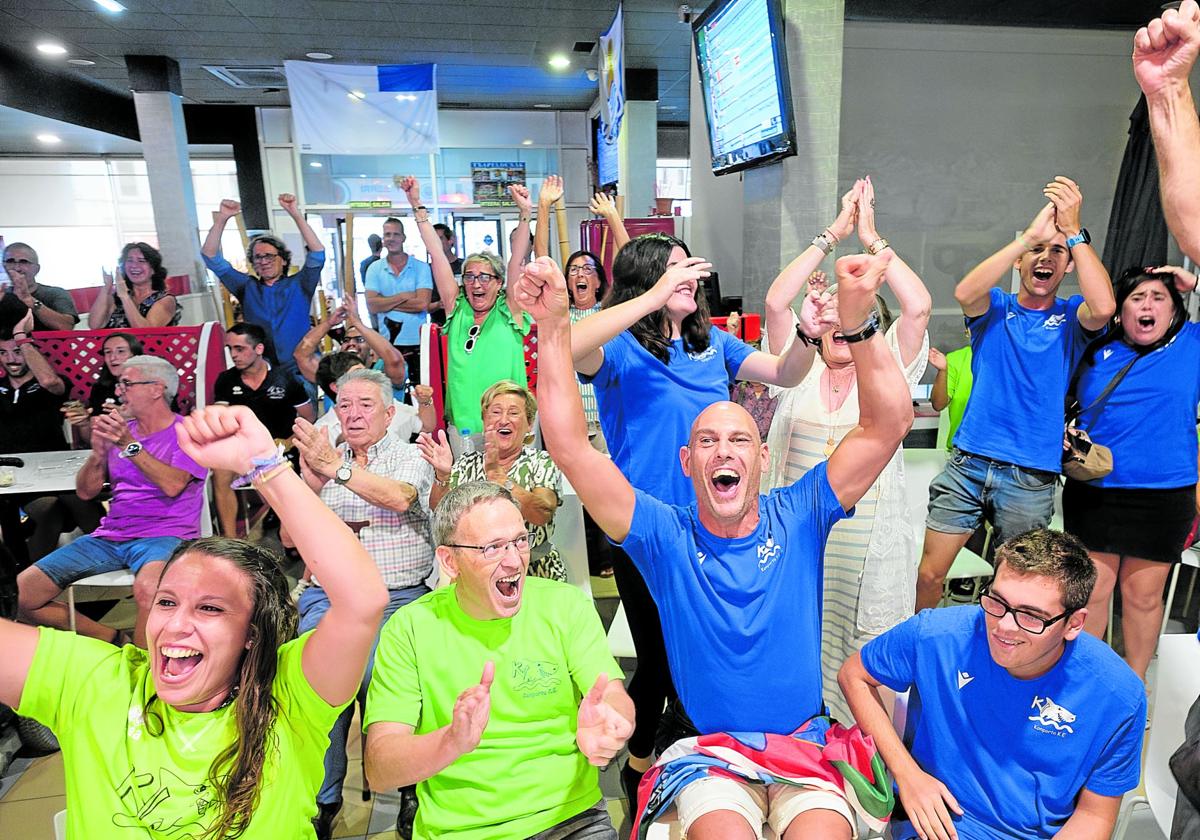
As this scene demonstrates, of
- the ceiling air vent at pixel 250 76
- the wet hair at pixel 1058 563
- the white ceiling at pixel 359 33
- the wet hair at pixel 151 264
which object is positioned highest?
the ceiling air vent at pixel 250 76

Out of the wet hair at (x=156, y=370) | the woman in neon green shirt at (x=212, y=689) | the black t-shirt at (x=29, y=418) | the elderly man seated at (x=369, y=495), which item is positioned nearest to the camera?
the woman in neon green shirt at (x=212, y=689)

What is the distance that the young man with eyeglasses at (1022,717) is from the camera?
4.90 feet

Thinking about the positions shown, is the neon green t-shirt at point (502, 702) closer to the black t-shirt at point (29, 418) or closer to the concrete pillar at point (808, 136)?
the concrete pillar at point (808, 136)

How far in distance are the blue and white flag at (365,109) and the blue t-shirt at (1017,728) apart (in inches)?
319

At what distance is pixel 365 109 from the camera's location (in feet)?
27.3

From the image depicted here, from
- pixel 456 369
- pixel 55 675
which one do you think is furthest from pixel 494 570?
pixel 456 369

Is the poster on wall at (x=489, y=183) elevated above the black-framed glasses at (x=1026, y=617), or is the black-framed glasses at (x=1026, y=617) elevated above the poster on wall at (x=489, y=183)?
the poster on wall at (x=489, y=183)

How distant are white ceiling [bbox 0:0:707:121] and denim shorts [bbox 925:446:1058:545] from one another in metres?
5.16

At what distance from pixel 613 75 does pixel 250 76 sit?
18.0 ft

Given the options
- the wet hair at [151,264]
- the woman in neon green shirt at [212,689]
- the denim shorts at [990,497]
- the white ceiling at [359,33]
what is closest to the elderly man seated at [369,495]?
the woman in neon green shirt at [212,689]

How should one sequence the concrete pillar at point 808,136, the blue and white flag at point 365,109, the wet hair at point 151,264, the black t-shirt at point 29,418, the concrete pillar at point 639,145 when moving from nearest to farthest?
1. the black t-shirt at point 29,418
2. the concrete pillar at point 808,136
3. the wet hair at point 151,264
4. the concrete pillar at point 639,145
5. the blue and white flag at point 365,109

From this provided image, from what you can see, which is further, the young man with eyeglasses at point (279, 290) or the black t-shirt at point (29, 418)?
the young man with eyeglasses at point (279, 290)

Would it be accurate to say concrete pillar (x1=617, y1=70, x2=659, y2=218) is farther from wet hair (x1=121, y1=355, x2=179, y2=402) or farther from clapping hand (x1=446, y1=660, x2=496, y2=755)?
clapping hand (x1=446, y1=660, x2=496, y2=755)

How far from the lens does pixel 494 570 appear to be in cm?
164
